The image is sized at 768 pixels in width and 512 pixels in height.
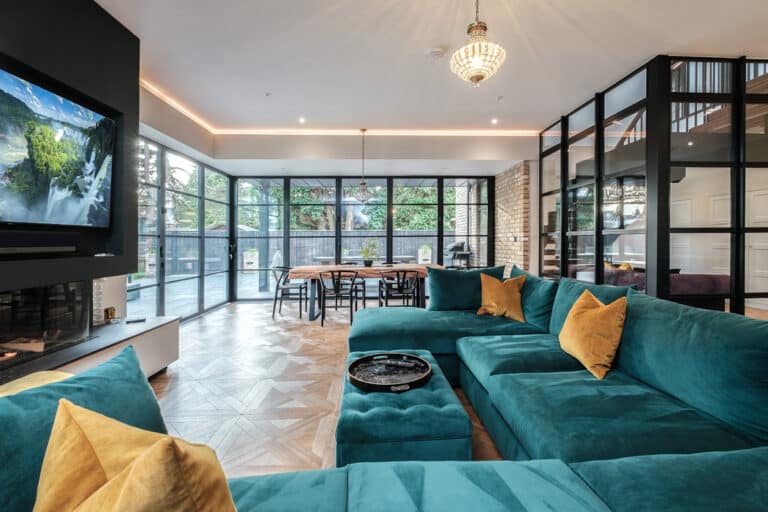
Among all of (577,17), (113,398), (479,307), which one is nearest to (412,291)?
(479,307)

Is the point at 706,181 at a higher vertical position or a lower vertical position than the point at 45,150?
higher

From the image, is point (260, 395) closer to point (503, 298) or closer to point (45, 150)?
point (45, 150)

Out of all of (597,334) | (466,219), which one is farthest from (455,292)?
(466,219)

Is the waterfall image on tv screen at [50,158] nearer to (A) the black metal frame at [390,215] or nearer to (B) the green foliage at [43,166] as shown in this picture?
(B) the green foliage at [43,166]

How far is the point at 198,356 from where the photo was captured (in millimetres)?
3559

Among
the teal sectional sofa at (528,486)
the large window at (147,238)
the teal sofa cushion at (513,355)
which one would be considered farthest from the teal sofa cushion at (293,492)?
the large window at (147,238)

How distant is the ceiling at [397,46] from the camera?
2.55m

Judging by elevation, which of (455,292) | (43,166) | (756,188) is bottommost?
(455,292)

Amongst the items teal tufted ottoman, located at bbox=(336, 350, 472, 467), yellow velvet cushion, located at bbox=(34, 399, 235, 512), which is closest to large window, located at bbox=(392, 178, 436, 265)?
teal tufted ottoman, located at bbox=(336, 350, 472, 467)

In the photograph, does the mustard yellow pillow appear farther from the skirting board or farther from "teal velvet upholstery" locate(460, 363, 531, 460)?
the skirting board

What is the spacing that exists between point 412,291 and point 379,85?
2814 mm

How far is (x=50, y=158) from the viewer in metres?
2.12

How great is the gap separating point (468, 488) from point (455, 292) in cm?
250

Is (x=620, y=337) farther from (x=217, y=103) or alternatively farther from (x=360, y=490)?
(x=217, y=103)
